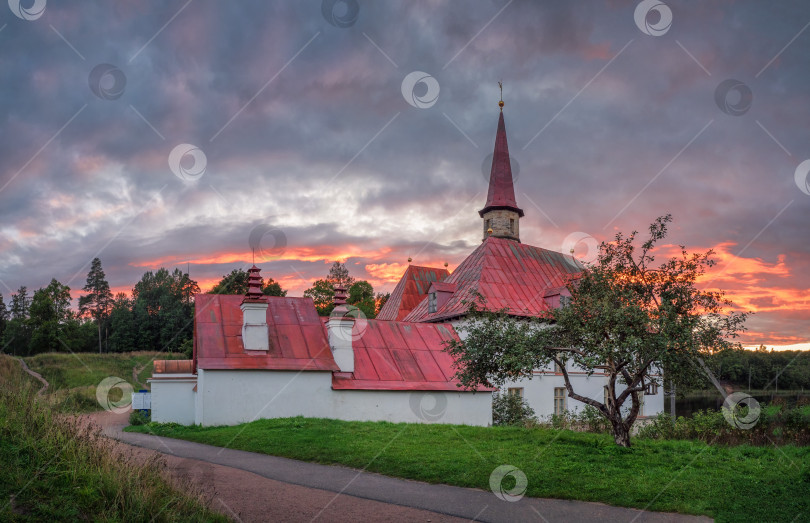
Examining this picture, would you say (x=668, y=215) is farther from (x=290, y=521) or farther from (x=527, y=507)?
(x=290, y=521)

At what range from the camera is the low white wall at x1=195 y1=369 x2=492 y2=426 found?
18.7 meters

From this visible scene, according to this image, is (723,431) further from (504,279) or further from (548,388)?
(504,279)

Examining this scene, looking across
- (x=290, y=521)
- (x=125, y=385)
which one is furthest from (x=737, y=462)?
(x=125, y=385)

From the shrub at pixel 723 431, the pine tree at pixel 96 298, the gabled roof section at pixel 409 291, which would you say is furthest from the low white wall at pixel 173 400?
the pine tree at pixel 96 298

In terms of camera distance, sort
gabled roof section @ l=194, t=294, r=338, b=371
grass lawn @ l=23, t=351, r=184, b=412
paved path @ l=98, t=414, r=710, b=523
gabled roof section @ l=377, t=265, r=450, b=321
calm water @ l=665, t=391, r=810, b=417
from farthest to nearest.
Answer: grass lawn @ l=23, t=351, r=184, b=412
gabled roof section @ l=377, t=265, r=450, b=321
calm water @ l=665, t=391, r=810, b=417
gabled roof section @ l=194, t=294, r=338, b=371
paved path @ l=98, t=414, r=710, b=523

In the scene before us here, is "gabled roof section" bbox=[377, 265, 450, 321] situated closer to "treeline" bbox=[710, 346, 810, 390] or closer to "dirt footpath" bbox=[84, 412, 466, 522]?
"dirt footpath" bbox=[84, 412, 466, 522]

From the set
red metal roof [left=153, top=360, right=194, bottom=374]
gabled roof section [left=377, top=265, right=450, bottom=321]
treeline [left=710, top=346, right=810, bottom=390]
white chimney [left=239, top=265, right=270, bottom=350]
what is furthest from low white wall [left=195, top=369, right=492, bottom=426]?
treeline [left=710, top=346, right=810, bottom=390]

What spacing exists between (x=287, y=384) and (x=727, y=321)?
1348cm

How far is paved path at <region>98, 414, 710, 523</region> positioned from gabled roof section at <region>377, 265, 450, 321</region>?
27931 millimetres

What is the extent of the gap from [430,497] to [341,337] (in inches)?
505

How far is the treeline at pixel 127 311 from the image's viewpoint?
6144 cm

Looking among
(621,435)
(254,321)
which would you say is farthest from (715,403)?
(254,321)

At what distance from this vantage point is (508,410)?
24.2 metres

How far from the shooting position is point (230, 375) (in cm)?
1889
